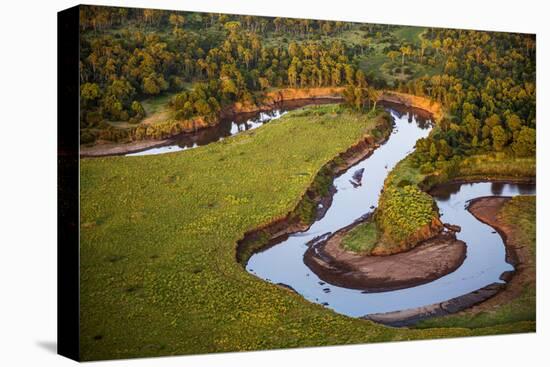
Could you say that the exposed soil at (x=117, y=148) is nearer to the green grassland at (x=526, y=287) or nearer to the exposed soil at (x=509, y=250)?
the exposed soil at (x=509, y=250)

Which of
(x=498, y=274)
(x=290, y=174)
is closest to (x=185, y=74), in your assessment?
(x=290, y=174)

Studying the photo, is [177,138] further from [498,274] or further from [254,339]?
[498,274]

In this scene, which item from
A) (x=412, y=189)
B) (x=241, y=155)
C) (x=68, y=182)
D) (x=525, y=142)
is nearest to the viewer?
(x=68, y=182)

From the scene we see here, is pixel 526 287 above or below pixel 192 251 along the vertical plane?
below

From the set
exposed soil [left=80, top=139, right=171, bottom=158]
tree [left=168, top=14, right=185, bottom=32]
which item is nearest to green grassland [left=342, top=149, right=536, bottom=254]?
exposed soil [left=80, top=139, right=171, bottom=158]

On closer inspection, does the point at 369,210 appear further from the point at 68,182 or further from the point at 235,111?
the point at 68,182

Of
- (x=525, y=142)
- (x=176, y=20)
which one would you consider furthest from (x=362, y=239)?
(x=176, y=20)

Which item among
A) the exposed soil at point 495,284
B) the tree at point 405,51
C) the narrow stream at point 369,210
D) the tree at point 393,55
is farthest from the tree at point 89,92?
the exposed soil at point 495,284
